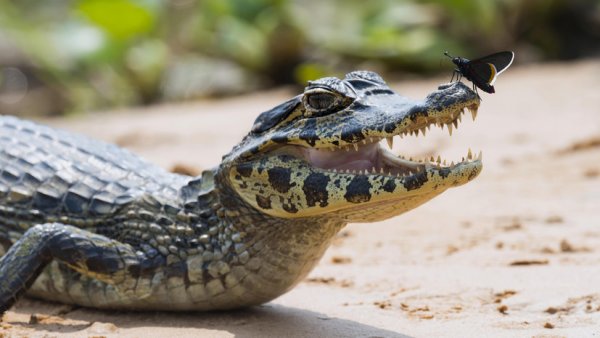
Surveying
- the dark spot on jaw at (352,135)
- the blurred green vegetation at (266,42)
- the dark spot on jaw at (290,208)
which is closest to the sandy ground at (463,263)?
the dark spot on jaw at (290,208)

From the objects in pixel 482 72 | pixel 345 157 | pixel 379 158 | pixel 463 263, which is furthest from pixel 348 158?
pixel 463 263

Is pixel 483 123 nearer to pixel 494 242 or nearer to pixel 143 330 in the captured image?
pixel 494 242

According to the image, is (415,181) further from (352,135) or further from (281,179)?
(281,179)

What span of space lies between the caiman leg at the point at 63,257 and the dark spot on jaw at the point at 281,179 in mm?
746

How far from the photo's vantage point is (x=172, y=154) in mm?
9000

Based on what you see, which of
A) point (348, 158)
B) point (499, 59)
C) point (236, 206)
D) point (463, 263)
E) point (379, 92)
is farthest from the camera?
point (463, 263)

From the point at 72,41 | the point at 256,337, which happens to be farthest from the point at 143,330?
the point at 72,41

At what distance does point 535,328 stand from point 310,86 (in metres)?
1.34

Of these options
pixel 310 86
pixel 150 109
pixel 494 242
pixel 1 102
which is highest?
pixel 1 102

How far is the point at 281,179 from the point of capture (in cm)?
405

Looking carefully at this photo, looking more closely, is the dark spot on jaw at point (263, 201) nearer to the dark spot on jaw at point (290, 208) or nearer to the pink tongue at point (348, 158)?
the dark spot on jaw at point (290, 208)

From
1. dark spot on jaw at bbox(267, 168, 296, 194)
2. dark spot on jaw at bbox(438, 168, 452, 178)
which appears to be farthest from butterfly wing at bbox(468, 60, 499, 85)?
dark spot on jaw at bbox(267, 168, 296, 194)

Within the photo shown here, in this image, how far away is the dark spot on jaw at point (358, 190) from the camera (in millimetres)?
3834

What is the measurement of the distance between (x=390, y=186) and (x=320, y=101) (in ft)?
1.68
